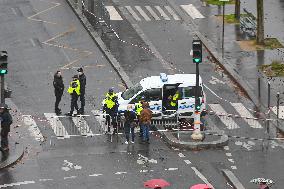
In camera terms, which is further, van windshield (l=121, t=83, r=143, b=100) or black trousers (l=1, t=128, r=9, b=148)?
van windshield (l=121, t=83, r=143, b=100)

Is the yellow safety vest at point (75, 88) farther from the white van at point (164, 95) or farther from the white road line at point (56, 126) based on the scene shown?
the white van at point (164, 95)

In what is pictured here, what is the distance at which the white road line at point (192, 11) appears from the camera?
57.2 metres

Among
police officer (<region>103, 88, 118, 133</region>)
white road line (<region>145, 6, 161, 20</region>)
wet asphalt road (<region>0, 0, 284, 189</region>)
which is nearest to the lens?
wet asphalt road (<region>0, 0, 284, 189</region>)

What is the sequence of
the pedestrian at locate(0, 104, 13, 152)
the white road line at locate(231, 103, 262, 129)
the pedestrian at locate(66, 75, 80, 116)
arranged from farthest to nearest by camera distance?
the pedestrian at locate(66, 75, 80, 116)
the white road line at locate(231, 103, 262, 129)
the pedestrian at locate(0, 104, 13, 152)

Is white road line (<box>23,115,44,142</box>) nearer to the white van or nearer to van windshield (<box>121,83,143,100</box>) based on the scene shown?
the white van

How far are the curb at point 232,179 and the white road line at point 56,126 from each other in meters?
6.86

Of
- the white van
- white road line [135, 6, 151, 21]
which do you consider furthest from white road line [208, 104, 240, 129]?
white road line [135, 6, 151, 21]

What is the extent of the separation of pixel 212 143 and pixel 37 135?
673cm

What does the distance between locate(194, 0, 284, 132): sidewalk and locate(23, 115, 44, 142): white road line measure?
960 cm

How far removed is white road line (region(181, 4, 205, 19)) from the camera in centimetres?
5722

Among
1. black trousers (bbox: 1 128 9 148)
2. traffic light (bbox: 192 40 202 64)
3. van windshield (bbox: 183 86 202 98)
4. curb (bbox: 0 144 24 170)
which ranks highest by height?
traffic light (bbox: 192 40 202 64)

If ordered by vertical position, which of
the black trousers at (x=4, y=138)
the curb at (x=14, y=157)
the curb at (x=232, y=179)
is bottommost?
the curb at (x=232, y=179)

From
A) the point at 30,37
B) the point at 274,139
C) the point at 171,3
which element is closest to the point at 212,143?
the point at 274,139

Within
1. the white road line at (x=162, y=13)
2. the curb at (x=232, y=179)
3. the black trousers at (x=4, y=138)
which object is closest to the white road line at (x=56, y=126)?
the black trousers at (x=4, y=138)
